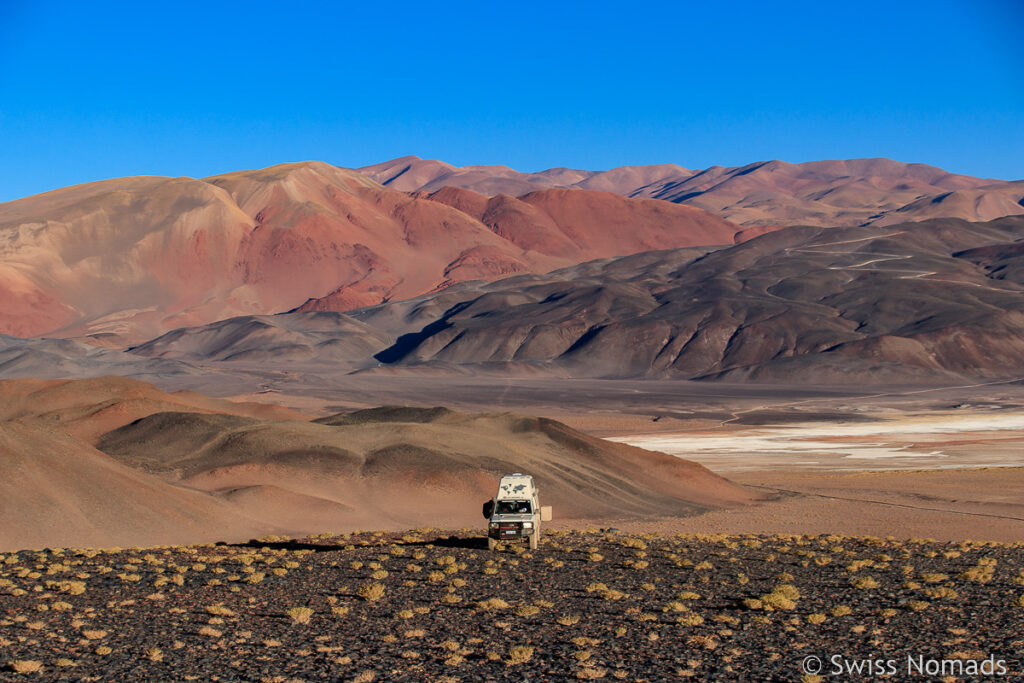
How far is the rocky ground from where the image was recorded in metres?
14.1

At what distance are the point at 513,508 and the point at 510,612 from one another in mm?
5856

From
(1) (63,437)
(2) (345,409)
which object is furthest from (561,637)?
(2) (345,409)

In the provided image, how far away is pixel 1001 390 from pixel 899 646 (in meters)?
113

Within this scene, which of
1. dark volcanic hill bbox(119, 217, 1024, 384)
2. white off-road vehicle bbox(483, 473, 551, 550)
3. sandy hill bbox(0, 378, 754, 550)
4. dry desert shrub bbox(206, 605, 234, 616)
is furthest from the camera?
dark volcanic hill bbox(119, 217, 1024, 384)

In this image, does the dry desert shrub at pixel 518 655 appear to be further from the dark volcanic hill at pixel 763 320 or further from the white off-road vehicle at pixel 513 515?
the dark volcanic hill at pixel 763 320

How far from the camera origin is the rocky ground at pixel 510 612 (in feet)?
46.3

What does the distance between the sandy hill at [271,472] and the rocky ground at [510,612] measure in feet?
20.2

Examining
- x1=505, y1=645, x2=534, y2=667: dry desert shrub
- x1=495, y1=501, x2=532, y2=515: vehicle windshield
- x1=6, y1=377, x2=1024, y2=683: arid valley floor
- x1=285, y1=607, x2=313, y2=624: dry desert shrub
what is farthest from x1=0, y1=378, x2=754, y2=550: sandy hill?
x1=505, y1=645, x2=534, y2=667: dry desert shrub

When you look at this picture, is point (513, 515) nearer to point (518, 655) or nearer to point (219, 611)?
point (219, 611)

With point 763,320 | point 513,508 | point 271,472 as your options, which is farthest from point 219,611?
point 763,320

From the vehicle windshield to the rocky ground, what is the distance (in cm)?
98

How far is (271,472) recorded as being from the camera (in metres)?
40.1

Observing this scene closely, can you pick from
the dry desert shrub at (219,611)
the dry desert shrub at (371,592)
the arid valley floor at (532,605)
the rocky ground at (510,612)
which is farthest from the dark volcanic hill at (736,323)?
the dry desert shrub at (219,611)

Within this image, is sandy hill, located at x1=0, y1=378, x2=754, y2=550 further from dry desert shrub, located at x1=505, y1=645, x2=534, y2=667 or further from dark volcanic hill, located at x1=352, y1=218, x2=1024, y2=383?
dark volcanic hill, located at x1=352, y1=218, x2=1024, y2=383
